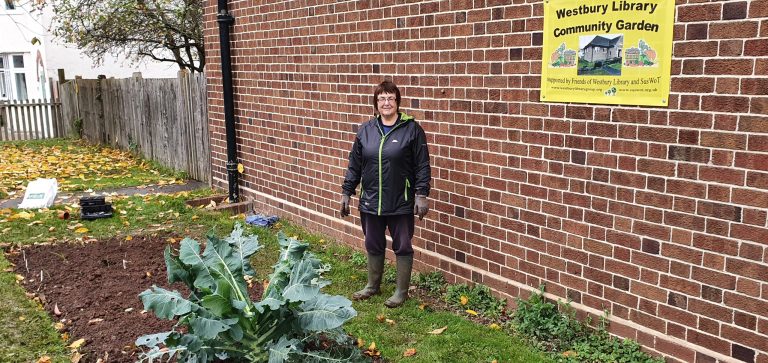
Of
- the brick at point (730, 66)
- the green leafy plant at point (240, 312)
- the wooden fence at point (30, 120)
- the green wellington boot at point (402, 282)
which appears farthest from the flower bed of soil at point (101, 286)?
the wooden fence at point (30, 120)

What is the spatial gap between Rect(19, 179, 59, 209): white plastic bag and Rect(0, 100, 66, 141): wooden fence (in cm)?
1043

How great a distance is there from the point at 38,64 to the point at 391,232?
27091 millimetres

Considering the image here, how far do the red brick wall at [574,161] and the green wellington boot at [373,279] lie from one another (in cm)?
57

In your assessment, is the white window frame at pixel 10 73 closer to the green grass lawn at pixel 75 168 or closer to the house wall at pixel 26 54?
the house wall at pixel 26 54

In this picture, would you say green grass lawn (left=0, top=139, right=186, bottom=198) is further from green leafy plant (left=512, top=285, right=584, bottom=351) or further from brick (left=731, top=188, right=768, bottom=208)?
brick (left=731, top=188, right=768, bottom=208)

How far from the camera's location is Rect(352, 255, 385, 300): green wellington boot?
219 inches

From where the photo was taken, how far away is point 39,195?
9.20 meters

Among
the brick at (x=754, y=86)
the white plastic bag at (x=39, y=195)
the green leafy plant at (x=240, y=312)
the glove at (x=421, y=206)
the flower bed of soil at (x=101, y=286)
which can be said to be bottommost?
the flower bed of soil at (x=101, y=286)

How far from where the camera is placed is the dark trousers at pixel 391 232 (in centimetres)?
534

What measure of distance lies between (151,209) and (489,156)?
540 cm

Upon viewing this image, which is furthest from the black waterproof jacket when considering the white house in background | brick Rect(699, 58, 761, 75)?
the white house in background

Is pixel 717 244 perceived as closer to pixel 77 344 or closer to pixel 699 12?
pixel 699 12

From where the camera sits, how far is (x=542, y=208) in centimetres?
489

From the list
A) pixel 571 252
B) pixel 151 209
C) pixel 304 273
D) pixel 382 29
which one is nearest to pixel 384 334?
pixel 304 273
